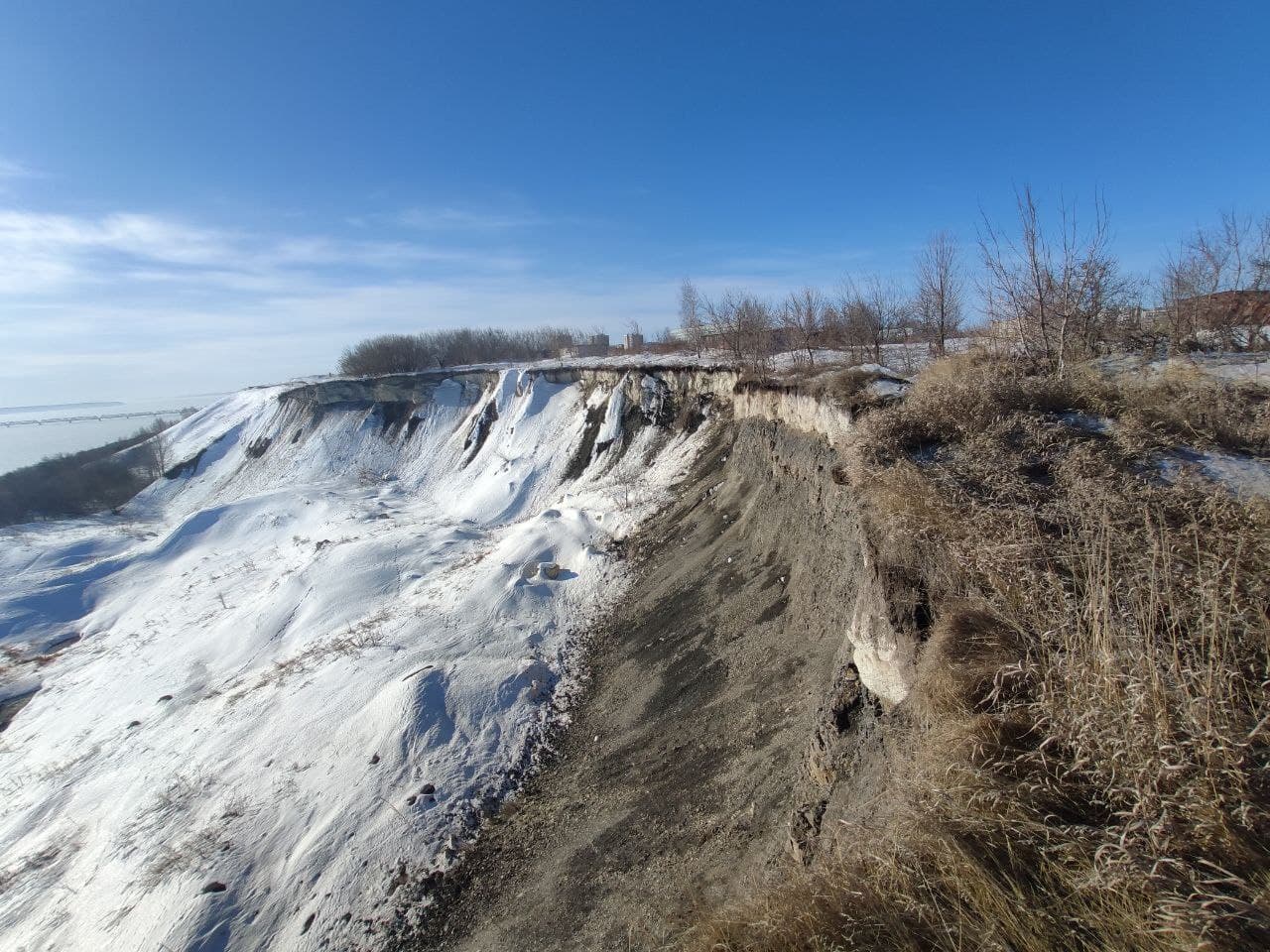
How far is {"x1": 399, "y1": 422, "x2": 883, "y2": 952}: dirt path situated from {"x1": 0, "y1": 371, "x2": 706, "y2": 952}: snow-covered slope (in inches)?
41.6

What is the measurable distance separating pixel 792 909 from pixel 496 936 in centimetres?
458

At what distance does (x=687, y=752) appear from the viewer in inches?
279

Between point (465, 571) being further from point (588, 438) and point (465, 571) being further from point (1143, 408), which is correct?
point (1143, 408)

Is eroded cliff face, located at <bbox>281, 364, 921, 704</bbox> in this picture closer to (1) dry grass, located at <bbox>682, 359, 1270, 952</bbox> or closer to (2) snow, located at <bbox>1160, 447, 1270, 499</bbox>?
(1) dry grass, located at <bbox>682, 359, 1270, 952</bbox>

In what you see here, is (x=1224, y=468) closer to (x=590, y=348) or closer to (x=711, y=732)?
(x=711, y=732)

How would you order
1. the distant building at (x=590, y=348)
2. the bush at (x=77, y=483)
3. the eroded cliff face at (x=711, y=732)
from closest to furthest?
the eroded cliff face at (x=711, y=732) → the bush at (x=77, y=483) → the distant building at (x=590, y=348)

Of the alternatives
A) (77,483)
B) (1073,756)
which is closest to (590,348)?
(77,483)

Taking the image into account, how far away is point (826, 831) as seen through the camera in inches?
161

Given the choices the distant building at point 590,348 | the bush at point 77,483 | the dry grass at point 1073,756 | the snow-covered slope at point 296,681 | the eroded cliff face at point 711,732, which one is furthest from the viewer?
the distant building at point 590,348

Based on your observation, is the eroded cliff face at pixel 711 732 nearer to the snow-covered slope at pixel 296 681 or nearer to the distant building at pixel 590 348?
the snow-covered slope at pixel 296 681

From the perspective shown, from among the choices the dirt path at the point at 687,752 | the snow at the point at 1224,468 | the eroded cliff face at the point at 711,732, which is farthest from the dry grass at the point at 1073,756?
the dirt path at the point at 687,752

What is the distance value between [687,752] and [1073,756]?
5.01 meters

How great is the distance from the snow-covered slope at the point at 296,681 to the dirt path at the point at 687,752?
1056mm

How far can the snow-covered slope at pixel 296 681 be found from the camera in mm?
7109
